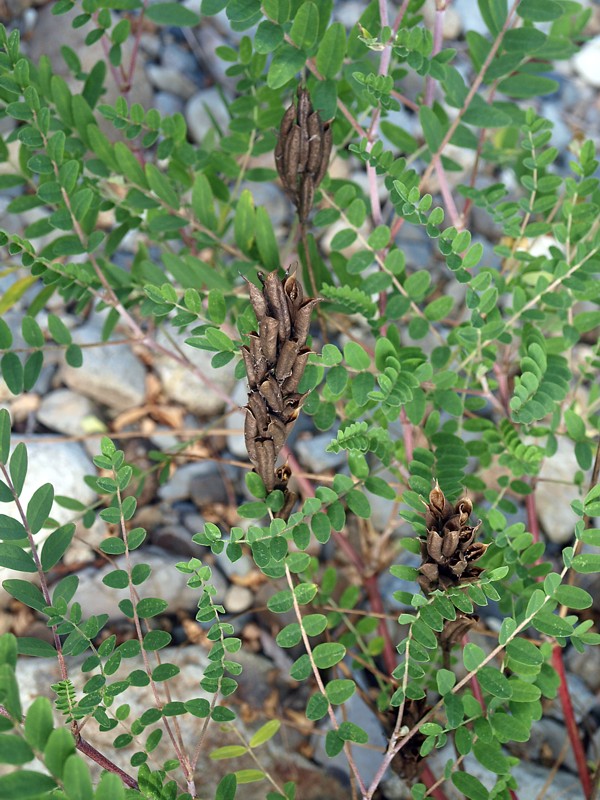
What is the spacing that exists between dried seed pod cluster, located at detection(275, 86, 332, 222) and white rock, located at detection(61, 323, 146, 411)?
109 centimetres

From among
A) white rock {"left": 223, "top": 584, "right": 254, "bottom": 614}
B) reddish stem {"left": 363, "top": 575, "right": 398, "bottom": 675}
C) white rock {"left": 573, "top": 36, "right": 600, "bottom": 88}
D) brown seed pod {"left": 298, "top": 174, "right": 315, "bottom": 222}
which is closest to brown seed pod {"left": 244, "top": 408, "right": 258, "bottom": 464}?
brown seed pod {"left": 298, "top": 174, "right": 315, "bottom": 222}

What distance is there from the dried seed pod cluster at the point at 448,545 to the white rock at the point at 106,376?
1.35m

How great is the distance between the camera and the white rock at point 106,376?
7.71ft

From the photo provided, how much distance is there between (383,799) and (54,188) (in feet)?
4.56

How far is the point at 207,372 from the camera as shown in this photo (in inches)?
93.4

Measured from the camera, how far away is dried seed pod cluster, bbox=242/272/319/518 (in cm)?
111

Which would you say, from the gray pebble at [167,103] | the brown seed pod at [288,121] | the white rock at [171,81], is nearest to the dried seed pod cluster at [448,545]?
the brown seed pod at [288,121]

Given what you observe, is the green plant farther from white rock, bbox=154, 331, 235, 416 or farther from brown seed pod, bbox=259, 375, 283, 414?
white rock, bbox=154, 331, 235, 416

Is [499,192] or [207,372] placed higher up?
[499,192]

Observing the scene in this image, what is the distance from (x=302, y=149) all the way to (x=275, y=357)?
0.41m

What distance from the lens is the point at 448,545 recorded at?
3.71 ft

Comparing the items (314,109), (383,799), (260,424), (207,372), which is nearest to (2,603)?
(207,372)

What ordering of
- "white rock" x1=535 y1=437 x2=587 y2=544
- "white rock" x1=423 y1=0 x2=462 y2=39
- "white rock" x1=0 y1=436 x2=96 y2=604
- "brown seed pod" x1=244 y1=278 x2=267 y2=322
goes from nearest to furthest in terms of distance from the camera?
"brown seed pod" x1=244 y1=278 x2=267 y2=322 < "white rock" x1=0 y1=436 x2=96 y2=604 < "white rock" x1=535 y1=437 x2=587 y2=544 < "white rock" x1=423 y1=0 x2=462 y2=39

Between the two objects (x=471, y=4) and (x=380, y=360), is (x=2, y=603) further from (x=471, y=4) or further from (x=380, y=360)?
(x=471, y=4)
